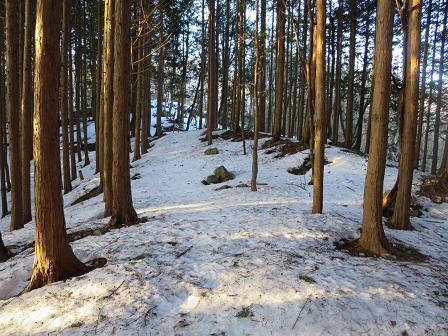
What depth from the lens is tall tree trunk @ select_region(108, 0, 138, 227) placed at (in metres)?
7.63

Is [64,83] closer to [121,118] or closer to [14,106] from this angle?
[14,106]

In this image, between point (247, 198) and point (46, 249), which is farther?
point (247, 198)

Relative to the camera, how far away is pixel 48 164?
16.1 feet

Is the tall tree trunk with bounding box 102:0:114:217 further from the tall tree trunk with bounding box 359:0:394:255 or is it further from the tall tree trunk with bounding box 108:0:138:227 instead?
the tall tree trunk with bounding box 359:0:394:255

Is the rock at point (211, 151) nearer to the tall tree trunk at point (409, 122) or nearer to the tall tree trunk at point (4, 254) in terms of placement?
the tall tree trunk at point (409, 122)

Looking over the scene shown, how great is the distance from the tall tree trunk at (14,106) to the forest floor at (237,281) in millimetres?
1645

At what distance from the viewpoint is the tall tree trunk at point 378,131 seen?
5840 millimetres

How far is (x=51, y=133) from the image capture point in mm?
4879

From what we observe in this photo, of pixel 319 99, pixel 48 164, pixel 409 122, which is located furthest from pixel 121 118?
pixel 409 122

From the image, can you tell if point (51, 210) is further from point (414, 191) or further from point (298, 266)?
point (414, 191)

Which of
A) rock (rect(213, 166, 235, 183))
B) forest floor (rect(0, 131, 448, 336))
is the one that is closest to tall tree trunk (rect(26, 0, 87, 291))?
forest floor (rect(0, 131, 448, 336))

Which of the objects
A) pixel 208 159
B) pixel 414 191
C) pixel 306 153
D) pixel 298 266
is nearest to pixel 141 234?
pixel 298 266

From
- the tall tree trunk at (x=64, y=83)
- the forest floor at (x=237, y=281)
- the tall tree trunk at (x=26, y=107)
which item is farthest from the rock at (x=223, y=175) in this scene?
the tall tree trunk at (x=64, y=83)

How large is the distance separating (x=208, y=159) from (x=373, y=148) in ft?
42.6
